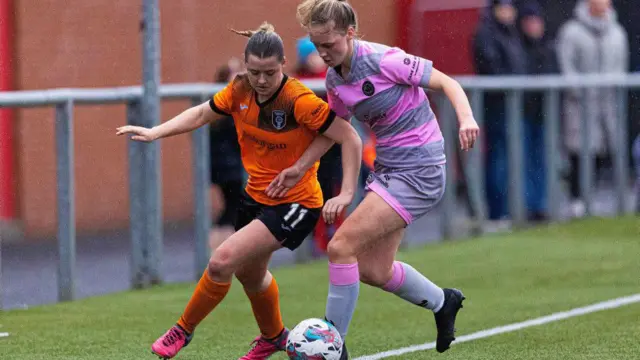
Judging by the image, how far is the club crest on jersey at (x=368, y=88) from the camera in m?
6.62

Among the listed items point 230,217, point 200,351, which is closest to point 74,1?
point 230,217

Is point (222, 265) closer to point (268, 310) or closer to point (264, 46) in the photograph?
point (268, 310)

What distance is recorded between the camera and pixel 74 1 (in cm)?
1286

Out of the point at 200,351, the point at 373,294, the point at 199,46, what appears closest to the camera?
the point at 200,351

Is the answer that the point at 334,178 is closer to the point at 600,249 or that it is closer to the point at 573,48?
the point at 600,249

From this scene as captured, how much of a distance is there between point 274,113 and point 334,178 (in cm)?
481

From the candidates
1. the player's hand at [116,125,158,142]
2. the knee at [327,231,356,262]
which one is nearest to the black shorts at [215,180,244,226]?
the player's hand at [116,125,158,142]

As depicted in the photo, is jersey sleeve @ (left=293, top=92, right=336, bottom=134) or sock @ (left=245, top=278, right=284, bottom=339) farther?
sock @ (left=245, top=278, right=284, bottom=339)

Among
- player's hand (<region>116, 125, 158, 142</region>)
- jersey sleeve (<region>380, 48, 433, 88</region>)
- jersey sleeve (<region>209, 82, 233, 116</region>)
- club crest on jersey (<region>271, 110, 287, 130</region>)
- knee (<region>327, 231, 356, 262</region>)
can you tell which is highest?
jersey sleeve (<region>380, 48, 433, 88</region>)

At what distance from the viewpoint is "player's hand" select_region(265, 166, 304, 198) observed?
21.8ft

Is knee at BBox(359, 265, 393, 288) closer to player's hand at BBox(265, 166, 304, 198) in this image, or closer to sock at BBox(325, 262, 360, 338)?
sock at BBox(325, 262, 360, 338)

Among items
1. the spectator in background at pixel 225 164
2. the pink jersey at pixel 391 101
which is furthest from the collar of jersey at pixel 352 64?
→ the spectator in background at pixel 225 164

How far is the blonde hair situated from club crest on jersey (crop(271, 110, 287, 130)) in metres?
0.42

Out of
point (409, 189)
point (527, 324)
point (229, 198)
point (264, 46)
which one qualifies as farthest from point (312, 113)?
point (229, 198)
